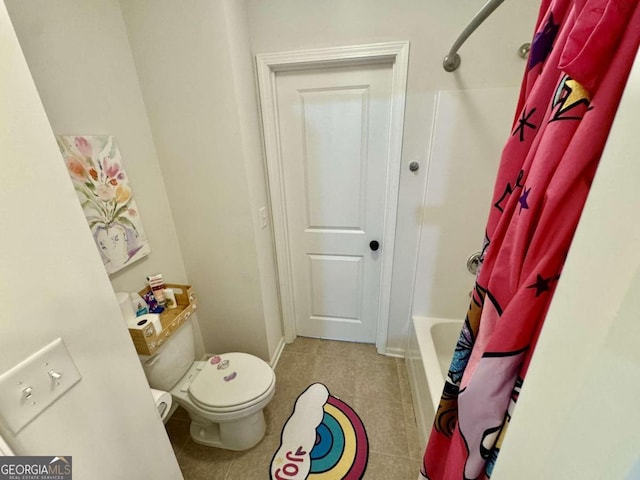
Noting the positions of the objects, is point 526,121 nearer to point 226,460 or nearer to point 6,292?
point 6,292

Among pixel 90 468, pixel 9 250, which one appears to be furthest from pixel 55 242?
pixel 90 468

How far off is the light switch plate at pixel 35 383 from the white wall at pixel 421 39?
1473mm

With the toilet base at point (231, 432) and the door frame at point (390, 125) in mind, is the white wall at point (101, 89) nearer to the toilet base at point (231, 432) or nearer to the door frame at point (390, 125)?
the door frame at point (390, 125)

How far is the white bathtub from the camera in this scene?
1205 mm

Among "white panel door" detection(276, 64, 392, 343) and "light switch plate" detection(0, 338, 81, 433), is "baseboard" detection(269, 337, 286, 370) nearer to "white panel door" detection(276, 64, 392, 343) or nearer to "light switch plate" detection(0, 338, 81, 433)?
"white panel door" detection(276, 64, 392, 343)

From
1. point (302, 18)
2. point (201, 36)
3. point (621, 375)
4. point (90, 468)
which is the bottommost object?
point (90, 468)

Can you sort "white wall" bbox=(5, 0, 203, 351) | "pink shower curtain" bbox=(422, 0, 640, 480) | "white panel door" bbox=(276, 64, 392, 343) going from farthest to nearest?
1. "white panel door" bbox=(276, 64, 392, 343)
2. "white wall" bbox=(5, 0, 203, 351)
3. "pink shower curtain" bbox=(422, 0, 640, 480)

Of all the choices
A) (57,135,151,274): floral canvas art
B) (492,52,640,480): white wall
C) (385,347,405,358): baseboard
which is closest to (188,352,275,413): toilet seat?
(57,135,151,274): floral canvas art

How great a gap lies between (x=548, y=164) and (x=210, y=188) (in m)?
1.38

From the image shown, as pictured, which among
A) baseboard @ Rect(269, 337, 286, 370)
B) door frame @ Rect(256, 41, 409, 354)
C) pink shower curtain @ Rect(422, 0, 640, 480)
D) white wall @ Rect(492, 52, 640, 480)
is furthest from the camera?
baseboard @ Rect(269, 337, 286, 370)

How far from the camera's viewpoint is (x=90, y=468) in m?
0.54

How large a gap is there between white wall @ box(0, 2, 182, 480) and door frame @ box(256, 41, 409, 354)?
1092mm

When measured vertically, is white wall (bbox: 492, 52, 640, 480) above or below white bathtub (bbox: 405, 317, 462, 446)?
above

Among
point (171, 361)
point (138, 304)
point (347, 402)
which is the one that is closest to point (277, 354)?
point (347, 402)
